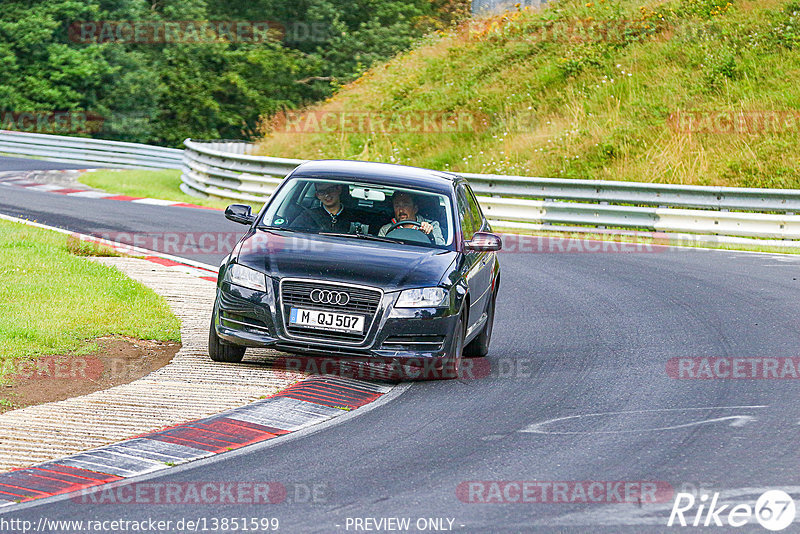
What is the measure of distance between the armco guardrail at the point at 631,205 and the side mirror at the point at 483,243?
11.6m

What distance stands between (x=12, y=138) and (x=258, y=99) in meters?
14.0

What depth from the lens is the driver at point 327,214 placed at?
1034 cm

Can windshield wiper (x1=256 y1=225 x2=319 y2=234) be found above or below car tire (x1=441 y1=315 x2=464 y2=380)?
above

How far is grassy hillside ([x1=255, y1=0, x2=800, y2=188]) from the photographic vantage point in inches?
1074

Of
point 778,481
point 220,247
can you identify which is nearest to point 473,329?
point 778,481

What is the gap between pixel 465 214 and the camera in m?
11.0

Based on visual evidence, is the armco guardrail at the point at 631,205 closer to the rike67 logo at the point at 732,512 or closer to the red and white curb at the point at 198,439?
the red and white curb at the point at 198,439

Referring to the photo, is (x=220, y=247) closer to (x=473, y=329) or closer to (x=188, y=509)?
(x=473, y=329)

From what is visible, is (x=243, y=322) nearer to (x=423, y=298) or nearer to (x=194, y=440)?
(x=423, y=298)

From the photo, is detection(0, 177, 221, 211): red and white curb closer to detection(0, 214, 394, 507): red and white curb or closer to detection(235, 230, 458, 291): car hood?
detection(235, 230, 458, 291): car hood

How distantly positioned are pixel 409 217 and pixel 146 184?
22597mm

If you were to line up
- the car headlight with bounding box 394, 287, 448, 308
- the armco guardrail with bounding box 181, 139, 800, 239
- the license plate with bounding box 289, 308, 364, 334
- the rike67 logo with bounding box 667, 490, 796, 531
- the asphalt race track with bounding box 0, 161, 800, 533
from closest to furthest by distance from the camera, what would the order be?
the rike67 logo with bounding box 667, 490, 796, 531 → the asphalt race track with bounding box 0, 161, 800, 533 → the license plate with bounding box 289, 308, 364, 334 → the car headlight with bounding box 394, 287, 448, 308 → the armco guardrail with bounding box 181, 139, 800, 239

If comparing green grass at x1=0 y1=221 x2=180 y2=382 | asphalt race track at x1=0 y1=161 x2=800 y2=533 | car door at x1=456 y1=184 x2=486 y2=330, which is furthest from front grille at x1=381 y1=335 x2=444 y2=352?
green grass at x1=0 y1=221 x2=180 y2=382

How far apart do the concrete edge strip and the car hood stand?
2.77 feet
